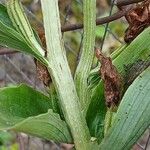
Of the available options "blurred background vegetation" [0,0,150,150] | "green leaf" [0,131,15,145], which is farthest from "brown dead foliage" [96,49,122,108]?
"green leaf" [0,131,15,145]

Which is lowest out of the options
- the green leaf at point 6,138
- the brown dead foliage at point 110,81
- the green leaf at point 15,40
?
the green leaf at point 6,138

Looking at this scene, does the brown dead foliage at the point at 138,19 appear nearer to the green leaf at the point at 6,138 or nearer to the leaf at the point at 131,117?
the leaf at the point at 131,117

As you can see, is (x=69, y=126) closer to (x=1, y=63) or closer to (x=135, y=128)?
(x=135, y=128)

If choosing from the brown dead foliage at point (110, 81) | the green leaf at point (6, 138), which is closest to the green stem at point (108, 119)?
the brown dead foliage at point (110, 81)

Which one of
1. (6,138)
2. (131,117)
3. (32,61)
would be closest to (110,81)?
(131,117)

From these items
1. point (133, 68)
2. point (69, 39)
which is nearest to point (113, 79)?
point (133, 68)
